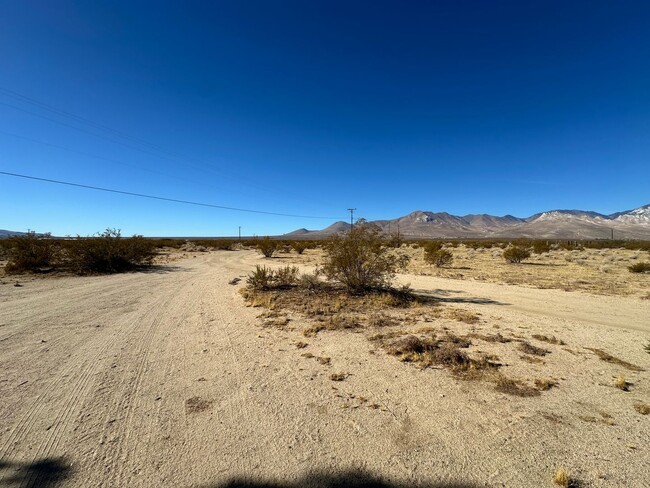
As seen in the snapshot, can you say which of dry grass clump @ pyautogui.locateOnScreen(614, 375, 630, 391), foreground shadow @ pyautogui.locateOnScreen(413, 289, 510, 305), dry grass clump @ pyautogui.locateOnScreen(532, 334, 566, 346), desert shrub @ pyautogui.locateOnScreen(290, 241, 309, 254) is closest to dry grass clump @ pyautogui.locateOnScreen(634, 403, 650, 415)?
dry grass clump @ pyautogui.locateOnScreen(614, 375, 630, 391)

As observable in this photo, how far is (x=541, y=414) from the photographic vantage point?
12.1ft

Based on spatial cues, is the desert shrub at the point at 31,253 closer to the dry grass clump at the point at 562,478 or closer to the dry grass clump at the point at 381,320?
the dry grass clump at the point at 381,320

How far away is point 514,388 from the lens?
14.1 ft

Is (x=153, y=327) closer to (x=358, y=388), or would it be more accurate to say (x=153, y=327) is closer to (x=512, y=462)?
(x=358, y=388)

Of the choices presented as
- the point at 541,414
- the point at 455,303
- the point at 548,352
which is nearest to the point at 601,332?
the point at 548,352

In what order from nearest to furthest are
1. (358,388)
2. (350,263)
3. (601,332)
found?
(358,388)
(601,332)
(350,263)

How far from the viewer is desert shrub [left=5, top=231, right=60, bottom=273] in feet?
52.9

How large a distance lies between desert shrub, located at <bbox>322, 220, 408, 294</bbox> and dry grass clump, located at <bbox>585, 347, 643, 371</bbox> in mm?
5870

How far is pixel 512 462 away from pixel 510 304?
318 inches

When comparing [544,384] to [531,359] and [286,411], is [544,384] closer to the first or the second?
[531,359]

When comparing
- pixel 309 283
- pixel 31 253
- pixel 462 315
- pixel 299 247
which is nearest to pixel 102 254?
pixel 31 253

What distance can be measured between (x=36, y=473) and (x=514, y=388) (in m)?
5.60

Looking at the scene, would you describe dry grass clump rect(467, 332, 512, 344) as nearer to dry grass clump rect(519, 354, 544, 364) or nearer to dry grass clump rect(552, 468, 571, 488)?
dry grass clump rect(519, 354, 544, 364)

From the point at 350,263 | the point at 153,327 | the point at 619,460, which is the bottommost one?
the point at 619,460
